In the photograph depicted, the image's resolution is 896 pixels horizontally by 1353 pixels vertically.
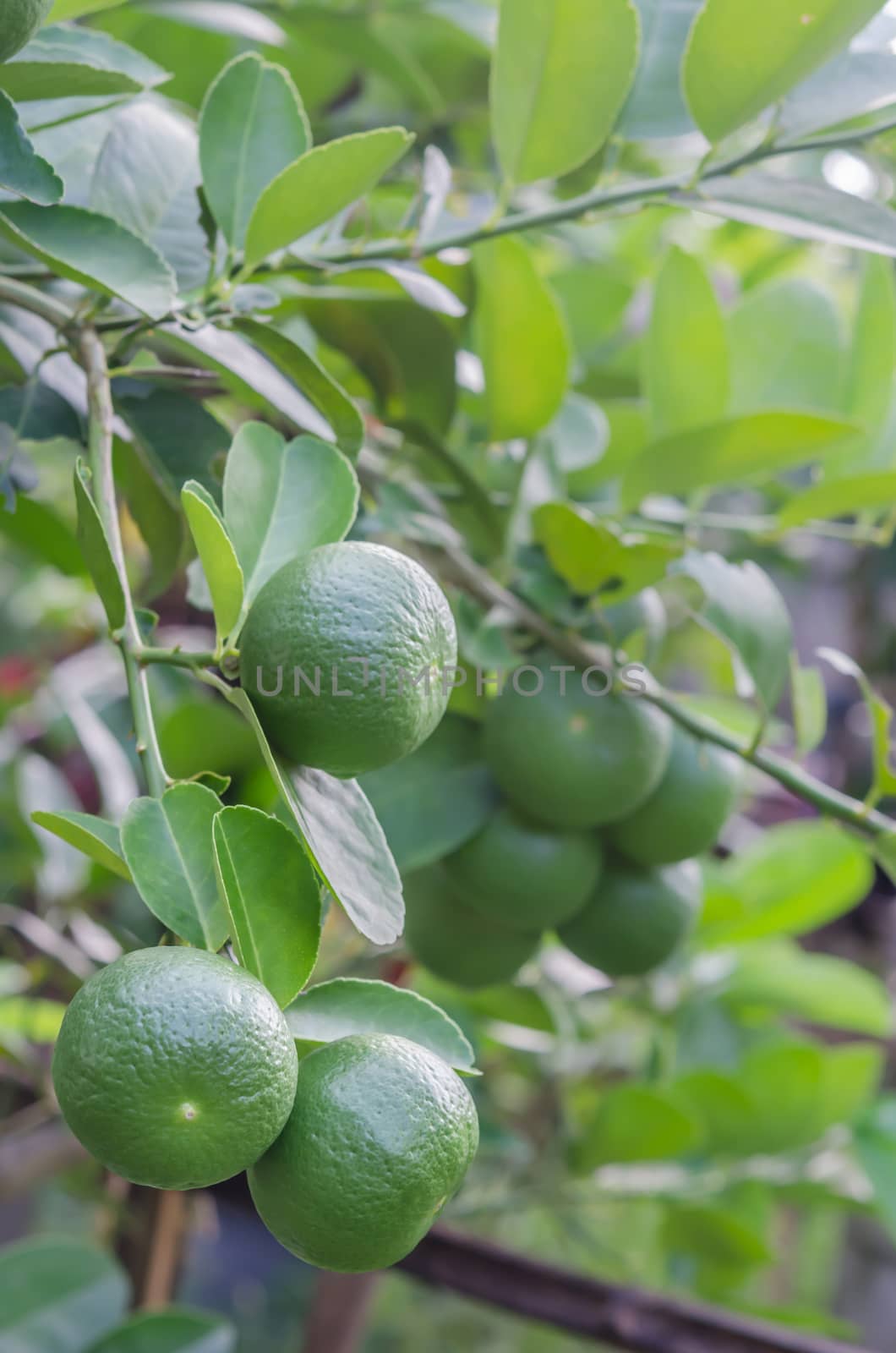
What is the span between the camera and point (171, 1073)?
304mm

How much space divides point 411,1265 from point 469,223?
2.26ft

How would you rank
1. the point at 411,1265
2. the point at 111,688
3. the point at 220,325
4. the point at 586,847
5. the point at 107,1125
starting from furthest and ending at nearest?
the point at 111,688 < the point at 411,1265 < the point at 586,847 < the point at 220,325 < the point at 107,1125

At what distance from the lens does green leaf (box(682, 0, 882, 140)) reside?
0.46 m

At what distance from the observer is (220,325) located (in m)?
0.47

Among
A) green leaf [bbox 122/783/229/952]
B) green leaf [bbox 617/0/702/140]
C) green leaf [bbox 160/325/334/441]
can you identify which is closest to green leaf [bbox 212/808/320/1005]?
green leaf [bbox 122/783/229/952]

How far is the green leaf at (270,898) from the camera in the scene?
332 mm

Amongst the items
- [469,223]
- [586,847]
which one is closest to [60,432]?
[469,223]

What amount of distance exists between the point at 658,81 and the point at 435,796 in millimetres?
364

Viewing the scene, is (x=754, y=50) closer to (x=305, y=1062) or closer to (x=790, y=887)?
(x=305, y=1062)

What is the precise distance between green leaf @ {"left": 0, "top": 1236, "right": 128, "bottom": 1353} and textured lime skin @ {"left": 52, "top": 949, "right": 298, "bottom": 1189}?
609 mm

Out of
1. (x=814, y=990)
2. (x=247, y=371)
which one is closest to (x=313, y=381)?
(x=247, y=371)

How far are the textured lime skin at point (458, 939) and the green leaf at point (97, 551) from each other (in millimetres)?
333

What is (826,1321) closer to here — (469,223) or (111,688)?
(111,688)

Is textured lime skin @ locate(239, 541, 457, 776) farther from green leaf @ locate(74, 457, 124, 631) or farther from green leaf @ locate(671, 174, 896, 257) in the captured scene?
green leaf @ locate(671, 174, 896, 257)
